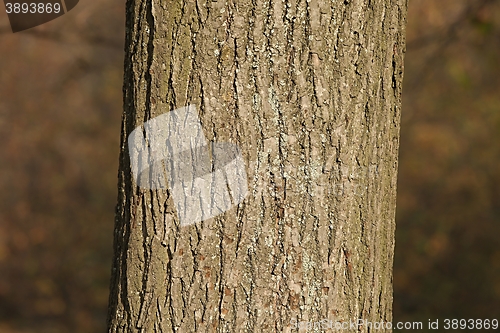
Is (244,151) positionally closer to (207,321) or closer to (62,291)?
(207,321)

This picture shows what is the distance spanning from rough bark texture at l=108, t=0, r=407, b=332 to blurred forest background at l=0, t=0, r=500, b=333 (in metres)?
4.76

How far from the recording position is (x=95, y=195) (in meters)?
6.64

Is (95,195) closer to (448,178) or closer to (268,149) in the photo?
(448,178)

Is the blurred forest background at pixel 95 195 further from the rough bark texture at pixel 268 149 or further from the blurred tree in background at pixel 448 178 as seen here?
the rough bark texture at pixel 268 149

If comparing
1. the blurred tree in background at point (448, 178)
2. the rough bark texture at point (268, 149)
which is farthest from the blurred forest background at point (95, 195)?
the rough bark texture at point (268, 149)

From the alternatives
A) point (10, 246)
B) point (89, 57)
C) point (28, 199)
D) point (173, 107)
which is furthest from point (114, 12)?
point (173, 107)

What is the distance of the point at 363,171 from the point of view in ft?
4.58

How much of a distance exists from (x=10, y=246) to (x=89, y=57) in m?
2.60

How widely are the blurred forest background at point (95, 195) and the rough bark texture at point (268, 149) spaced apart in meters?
4.76

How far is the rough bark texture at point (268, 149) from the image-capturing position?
130 cm

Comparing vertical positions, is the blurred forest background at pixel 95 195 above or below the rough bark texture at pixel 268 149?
above

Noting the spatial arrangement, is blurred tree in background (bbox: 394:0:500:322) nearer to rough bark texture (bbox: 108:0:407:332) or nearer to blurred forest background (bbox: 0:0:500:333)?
blurred forest background (bbox: 0:0:500:333)

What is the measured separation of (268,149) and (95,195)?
224 inches

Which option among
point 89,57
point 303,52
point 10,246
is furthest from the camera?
point 89,57
